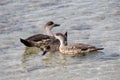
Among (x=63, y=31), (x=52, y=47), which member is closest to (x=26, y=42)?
(x=52, y=47)

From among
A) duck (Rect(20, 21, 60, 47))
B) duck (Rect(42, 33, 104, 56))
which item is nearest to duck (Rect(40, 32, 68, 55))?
duck (Rect(42, 33, 104, 56))

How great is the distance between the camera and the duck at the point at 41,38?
17141mm

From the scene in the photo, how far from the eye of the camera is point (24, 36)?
59.8 ft

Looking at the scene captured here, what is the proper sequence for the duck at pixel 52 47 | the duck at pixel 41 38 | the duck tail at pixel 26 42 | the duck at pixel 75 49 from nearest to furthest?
the duck at pixel 75 49 → the duck at pixel 52 47 → the duck tail at pixel 26 42 → the duck at pixel 41 38

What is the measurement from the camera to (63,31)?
61.3 ft

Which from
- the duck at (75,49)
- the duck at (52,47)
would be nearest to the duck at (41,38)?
the duck at (52,47)

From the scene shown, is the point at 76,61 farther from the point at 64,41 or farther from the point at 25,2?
the point at 25,2

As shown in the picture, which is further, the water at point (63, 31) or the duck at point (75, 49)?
the duck at point (75, 49)

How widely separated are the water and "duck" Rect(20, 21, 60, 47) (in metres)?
0.26

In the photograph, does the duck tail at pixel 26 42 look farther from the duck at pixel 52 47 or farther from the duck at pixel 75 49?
the duck at pixel 75 49

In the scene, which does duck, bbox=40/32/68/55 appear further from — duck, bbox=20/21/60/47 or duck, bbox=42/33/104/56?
duck, bbox=20/21/60/47

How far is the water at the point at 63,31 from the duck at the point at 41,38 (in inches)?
10.2

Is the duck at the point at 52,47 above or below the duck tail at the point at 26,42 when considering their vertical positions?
below

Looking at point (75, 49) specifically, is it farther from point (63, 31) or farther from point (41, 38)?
point (63, 31)
